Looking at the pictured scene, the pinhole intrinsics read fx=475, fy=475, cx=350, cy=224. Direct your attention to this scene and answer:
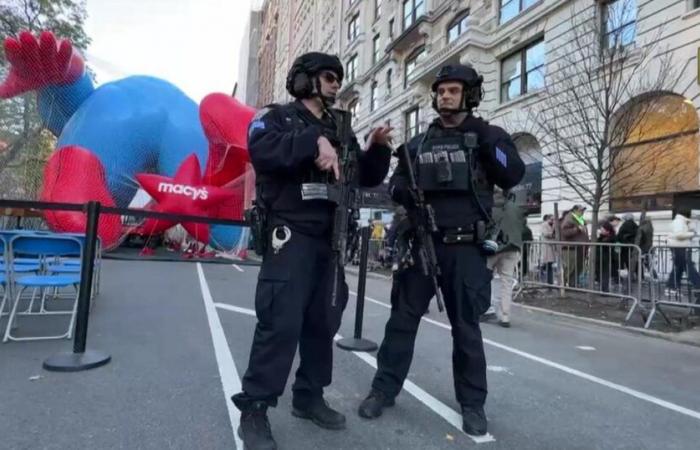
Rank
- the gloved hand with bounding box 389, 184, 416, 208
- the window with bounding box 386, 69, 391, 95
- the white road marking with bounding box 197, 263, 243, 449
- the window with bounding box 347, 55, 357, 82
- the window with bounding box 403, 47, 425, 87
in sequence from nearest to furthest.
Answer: the white road marking with bounding box 197, 263, 243, 449 → the gloved hand with bounding box 389, 184, 416, 208 → the window with bounding box 403, 47, 425, 87 → the window with bounding box 386, 69, 391, 95 → the window with bounding box 347, 55, 357, 82

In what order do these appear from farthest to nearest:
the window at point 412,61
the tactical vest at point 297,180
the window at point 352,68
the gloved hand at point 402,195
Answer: the window at point 352,68 < the window at point 412,61 < the gloved hand at point 402,195 < the tactical vest at point 297,180

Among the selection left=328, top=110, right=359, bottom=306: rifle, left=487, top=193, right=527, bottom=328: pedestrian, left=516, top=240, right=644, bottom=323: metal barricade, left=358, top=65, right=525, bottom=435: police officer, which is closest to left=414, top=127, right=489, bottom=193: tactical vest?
left=358, top=65, right=525, bottom=435: police officer

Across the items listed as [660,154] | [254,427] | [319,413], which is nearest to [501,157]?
[319,413]

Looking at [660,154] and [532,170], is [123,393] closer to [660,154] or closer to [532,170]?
[660,154]

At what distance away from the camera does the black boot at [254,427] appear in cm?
238

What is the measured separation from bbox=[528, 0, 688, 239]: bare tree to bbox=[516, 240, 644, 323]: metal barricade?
1.03m

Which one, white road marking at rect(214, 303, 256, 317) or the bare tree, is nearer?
white road marking at rect(214, 303, 256, 317)

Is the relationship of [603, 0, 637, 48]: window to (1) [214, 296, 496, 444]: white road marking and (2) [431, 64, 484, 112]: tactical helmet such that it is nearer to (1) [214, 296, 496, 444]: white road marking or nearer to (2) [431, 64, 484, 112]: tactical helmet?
(2) [431, 64, 484, 112]: tactical helmet

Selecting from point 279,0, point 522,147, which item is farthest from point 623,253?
point 279,0

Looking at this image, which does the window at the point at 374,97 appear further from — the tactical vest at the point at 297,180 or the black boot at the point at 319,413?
the black boot at the point at 319,413

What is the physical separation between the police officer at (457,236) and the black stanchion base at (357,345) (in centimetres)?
165

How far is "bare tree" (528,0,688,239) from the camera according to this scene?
9539mm

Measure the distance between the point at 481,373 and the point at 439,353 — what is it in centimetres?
192

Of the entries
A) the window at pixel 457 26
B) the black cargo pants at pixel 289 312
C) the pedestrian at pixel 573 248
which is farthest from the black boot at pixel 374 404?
the window at pixel 457 26
